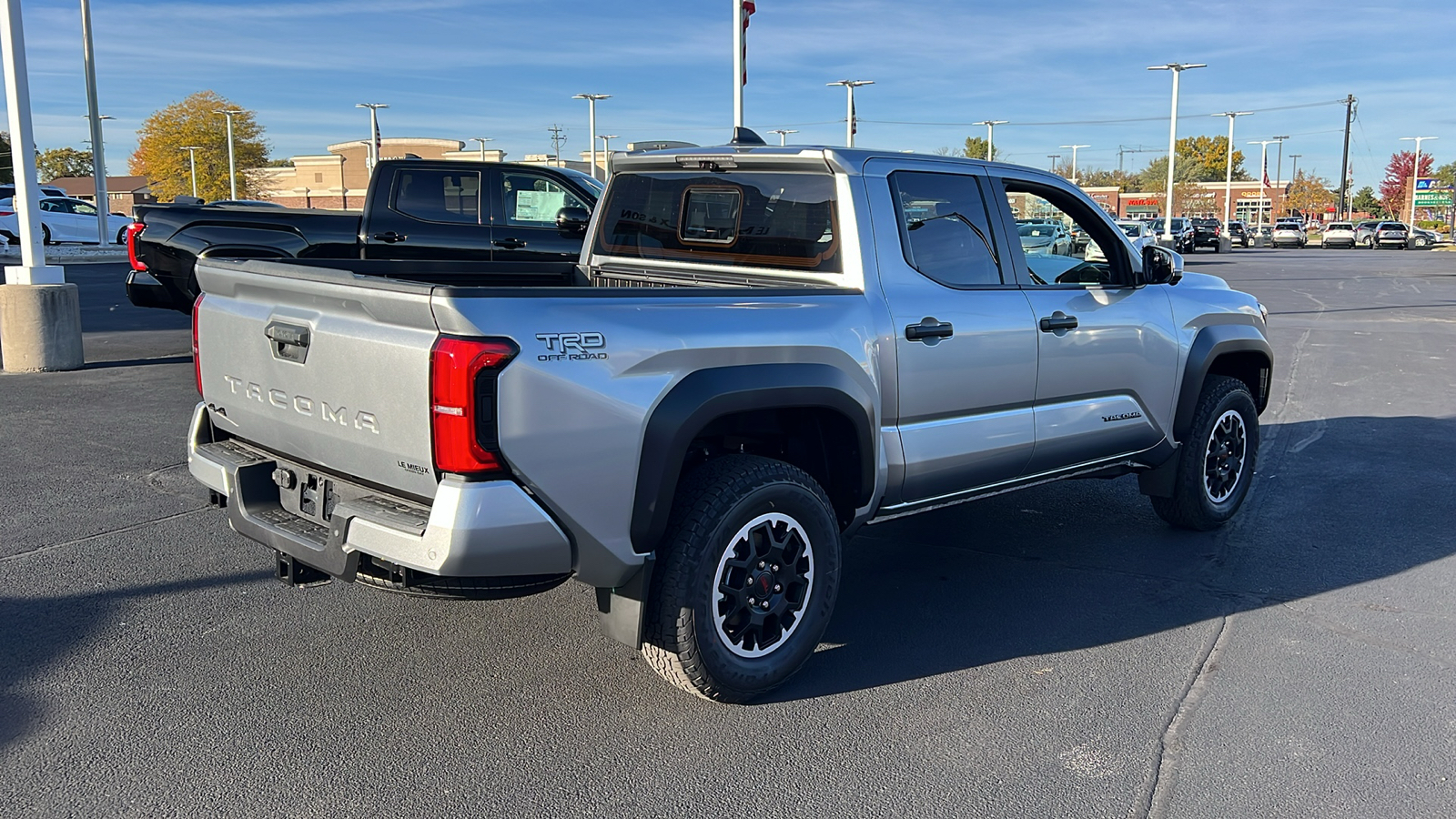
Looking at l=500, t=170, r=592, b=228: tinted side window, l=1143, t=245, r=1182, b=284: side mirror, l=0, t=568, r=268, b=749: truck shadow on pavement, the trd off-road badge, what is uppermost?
l=500, t=170, r=592, b=228: tinted side window

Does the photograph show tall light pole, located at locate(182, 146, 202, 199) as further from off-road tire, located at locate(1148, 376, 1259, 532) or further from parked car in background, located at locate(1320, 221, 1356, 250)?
off-road tire, located at locate(1148, 376, 1259, 532)

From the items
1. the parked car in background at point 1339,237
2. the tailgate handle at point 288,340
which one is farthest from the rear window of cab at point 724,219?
the parked car in background at point 1339,237

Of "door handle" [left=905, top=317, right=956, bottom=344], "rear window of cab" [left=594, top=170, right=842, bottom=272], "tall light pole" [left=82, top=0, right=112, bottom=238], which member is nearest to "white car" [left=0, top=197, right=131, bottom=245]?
"tall light pole" [left=82, top=0, right=112, bottom=238]

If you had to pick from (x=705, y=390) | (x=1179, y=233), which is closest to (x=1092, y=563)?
(x=705, y=390)

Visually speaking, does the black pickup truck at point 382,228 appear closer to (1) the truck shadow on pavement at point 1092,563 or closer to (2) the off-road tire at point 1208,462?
(1) the truck shadow on pavement at point 1092,563

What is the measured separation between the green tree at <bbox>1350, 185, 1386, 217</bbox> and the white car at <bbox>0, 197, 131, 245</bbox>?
105450 millimetres

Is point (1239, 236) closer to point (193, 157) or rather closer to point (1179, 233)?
point (1179, 233)

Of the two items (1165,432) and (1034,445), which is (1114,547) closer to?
(1165,432)

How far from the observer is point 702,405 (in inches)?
142

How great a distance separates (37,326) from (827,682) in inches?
366

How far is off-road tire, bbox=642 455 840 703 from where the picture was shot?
365cm

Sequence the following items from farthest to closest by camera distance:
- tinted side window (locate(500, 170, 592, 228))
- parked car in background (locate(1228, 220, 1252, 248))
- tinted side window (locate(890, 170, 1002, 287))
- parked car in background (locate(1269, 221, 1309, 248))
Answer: parked car in background (locate(1228, 220, 1252, 248)), parked car in background (locate(1269, 221, 1309, 248)), tinted side window (locate(500, 170, 592, 228)), tinted side window (locate(890, 170, 1002, 287))

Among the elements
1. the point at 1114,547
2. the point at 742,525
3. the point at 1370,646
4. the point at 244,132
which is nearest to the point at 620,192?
the point at 742,525

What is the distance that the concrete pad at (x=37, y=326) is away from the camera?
10.3 m
